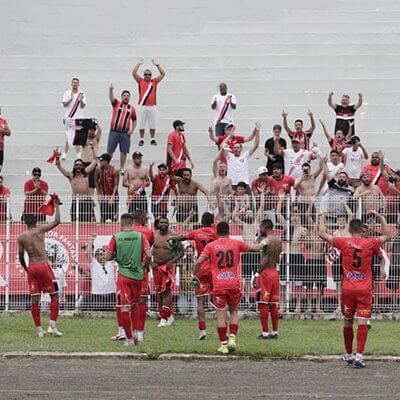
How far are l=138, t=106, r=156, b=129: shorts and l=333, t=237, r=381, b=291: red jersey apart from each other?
40.3 ft

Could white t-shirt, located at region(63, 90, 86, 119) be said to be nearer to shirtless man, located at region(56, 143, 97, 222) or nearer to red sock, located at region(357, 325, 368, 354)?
shirtless man, located at region(56, 143, 97, 222)

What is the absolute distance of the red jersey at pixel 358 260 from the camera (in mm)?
15469

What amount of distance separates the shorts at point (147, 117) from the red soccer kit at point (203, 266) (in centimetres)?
907

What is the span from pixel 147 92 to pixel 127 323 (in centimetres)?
1109

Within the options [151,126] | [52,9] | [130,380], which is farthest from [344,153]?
[52,9]

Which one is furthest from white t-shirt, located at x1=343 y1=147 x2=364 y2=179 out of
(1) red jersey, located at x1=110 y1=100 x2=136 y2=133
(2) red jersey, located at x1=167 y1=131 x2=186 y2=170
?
(1) red jersey, located at x1=110 y1=100 x2=136 y2=133

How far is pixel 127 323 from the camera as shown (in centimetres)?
1684

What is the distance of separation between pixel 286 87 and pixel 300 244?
10.5 meters

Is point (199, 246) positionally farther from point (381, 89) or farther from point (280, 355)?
point (381, 89)

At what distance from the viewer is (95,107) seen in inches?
1184

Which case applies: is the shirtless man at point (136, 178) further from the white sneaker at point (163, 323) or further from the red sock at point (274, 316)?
the red sock at point (274, 316)

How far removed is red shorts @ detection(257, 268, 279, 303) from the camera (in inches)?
717

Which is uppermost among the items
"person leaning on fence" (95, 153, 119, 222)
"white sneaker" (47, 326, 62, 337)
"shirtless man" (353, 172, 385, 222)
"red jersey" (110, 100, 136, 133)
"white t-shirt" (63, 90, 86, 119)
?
"white t-shirt" (63, 90, 86, 119)

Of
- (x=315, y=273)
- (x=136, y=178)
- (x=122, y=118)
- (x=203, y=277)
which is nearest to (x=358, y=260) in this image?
(x=203, y=277)
